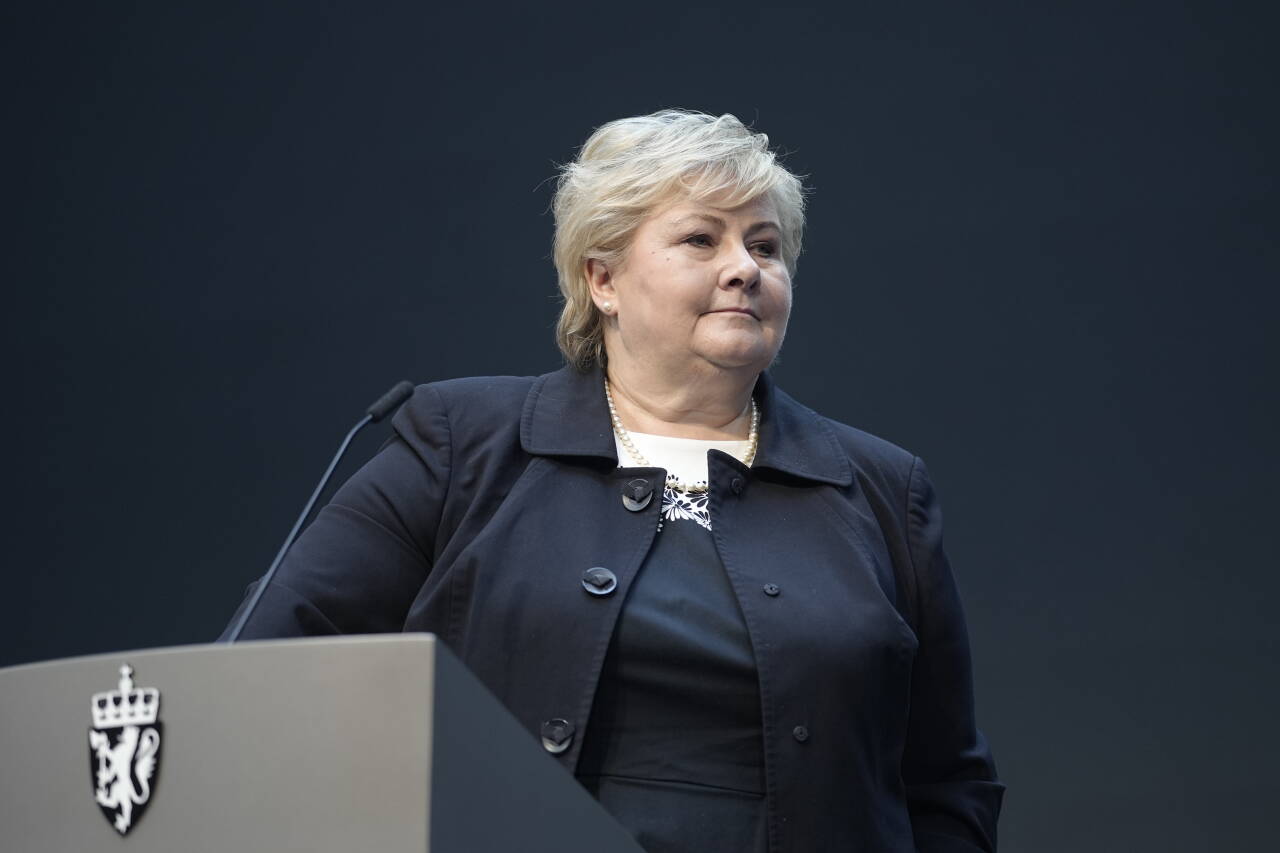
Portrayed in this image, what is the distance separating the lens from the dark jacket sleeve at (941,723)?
2117mm

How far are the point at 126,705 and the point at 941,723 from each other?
120cm

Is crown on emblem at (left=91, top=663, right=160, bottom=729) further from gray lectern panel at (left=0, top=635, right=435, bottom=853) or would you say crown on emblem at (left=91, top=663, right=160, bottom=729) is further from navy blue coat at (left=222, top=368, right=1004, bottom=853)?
navy blue coat at (left=222, top=368, right=1004, bottom=853)

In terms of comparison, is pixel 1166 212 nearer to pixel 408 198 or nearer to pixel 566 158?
pixel 566 158

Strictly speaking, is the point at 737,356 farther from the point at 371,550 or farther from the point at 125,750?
the point at 125,750

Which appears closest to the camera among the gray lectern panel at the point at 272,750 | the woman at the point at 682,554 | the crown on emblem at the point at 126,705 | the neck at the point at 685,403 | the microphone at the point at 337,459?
the gray lectern panel at the point at 272,750

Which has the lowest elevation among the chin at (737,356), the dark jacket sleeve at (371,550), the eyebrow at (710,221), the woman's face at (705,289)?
the dark jacket sleeve at (371,550)

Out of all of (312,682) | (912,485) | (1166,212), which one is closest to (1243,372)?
(1166,212)

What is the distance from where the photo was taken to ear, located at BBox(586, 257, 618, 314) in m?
2.26

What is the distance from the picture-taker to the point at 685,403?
2.19 meters

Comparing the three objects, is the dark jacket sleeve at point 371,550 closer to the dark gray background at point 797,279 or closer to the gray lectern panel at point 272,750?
the gray lectern panel at point 272,750

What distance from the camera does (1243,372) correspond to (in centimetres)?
327

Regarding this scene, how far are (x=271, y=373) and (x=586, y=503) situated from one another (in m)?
1.40

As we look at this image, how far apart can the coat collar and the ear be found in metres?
0.10

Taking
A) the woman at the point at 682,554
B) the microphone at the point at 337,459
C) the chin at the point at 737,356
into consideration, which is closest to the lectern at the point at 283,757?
the microphone at the point at 337,459
